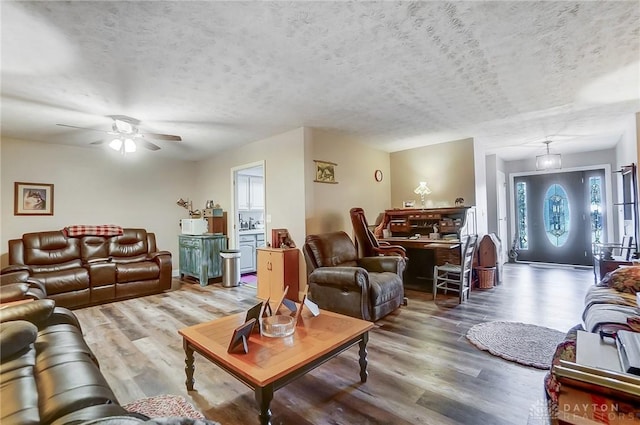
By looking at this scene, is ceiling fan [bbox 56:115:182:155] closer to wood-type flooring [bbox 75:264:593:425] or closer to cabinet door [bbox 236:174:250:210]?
wood-type flooring [bbox 75:264:593:425]

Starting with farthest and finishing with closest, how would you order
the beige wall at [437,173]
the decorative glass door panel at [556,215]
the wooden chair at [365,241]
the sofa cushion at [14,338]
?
the decorative glass door panel at [556,215] → the beige wall at [437,173] → the wooden chair at [365,241] → the sofa cushion at [14,338]

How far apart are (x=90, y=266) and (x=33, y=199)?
1.64 meters

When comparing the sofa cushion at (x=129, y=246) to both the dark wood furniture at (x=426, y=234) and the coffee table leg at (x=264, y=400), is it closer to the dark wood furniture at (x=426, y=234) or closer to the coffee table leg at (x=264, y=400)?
the dark wood furniture at (x=426, y=234)

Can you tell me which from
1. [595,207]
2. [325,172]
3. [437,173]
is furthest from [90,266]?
[595,207]

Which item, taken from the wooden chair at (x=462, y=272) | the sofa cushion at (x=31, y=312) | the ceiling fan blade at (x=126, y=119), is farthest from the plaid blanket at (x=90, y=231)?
the wooden chair at (x=462, y=272)

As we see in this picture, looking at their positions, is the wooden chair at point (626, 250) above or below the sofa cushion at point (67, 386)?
above

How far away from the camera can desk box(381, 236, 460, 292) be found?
14.5ft

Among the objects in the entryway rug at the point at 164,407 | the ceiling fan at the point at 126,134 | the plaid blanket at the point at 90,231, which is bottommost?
the entryway rug at the point at 164,407

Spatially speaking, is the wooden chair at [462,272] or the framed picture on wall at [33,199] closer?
the wooden chair at [462,272]

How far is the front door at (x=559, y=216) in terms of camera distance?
6.33 meters

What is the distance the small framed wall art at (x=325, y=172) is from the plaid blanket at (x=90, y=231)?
3563 mm

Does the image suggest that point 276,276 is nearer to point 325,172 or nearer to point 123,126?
point 325,172

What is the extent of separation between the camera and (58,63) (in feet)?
7.82

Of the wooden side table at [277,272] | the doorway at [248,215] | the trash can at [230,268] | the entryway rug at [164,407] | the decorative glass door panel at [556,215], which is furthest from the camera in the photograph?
the decorative glass door panel at [556,215]
